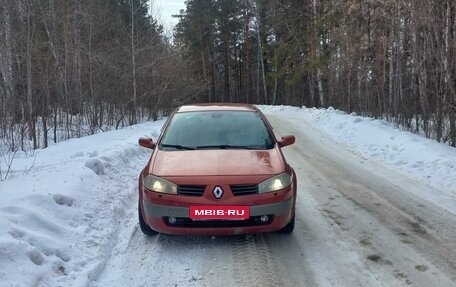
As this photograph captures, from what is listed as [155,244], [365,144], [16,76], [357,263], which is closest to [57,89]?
[16,76]

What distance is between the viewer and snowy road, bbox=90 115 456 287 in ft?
14.0

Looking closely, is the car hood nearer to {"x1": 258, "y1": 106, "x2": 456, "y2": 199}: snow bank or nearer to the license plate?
the license plate

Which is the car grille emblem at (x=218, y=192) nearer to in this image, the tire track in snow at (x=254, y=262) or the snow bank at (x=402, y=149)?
the tire track in snow at (x=254, y=262)

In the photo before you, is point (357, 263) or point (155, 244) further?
point (155, 244)

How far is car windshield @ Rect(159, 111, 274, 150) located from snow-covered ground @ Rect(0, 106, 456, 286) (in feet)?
4.45

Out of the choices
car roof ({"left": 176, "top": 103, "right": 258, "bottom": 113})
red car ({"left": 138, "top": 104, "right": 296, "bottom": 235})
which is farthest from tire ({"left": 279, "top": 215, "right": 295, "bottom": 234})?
car roof ({"left": 176, "top": 103, "right": 258, "bottom": 113})

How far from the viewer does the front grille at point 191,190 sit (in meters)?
4.84

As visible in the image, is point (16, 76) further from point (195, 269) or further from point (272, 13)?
point (272, 13)

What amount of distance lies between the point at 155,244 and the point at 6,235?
1.63 metres

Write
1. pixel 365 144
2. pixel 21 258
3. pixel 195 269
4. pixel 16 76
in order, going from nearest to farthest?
pixel 21 258, pixel 195 269, pixel 365 144, pixel 16 76

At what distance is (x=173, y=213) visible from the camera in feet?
16.0

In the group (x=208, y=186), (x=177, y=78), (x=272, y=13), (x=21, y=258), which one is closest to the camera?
(x=21, y=258)

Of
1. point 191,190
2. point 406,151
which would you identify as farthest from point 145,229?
point 406,151

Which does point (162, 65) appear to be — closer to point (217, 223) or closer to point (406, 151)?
point (406, 151)
